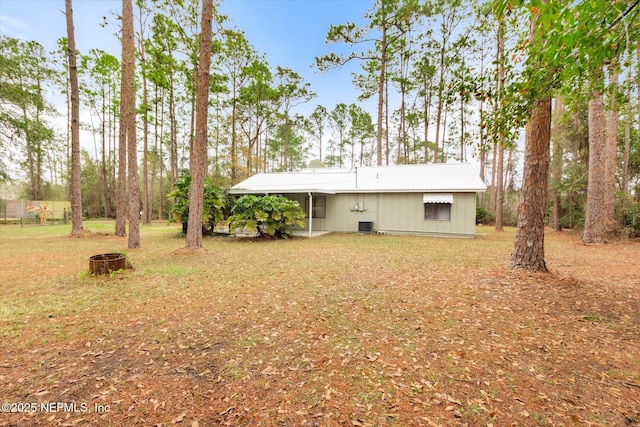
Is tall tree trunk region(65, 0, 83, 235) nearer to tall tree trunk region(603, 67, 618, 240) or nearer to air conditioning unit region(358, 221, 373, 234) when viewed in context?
air conditioning unit region(358, 221, 373, 234)

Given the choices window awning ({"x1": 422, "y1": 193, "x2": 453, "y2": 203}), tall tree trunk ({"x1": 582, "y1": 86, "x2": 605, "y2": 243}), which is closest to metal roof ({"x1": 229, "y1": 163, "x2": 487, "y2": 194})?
window awning ({"x1": 422, "y1": 193, "x2": 453, "y2": 203})

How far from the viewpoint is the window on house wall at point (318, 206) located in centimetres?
1405

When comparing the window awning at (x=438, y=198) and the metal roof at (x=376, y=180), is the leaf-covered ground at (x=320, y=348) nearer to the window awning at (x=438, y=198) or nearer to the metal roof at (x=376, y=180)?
the window awning at (x=438, y=198)

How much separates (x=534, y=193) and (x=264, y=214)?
26.8 ft

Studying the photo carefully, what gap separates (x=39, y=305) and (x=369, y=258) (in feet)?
20.8

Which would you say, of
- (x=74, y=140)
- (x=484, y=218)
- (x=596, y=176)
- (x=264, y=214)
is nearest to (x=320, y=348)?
(x=264, y=214)

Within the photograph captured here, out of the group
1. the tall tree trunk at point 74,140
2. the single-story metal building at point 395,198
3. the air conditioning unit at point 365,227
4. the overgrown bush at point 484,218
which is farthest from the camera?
the overgrown bush at point 484,218

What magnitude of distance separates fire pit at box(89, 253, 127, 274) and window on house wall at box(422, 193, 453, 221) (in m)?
11.0

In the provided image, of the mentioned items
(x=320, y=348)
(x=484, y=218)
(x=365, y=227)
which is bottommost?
(x=320, y=348)

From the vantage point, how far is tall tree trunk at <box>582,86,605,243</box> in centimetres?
916

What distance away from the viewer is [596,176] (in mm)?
9391

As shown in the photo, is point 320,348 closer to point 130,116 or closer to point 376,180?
point 130,116

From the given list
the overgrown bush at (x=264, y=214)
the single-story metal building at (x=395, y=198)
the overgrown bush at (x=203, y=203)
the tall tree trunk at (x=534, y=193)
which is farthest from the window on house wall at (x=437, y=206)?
the overgrown bush at (x=203, y=203)

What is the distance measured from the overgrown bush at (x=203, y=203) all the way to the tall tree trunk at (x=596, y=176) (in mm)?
14177
